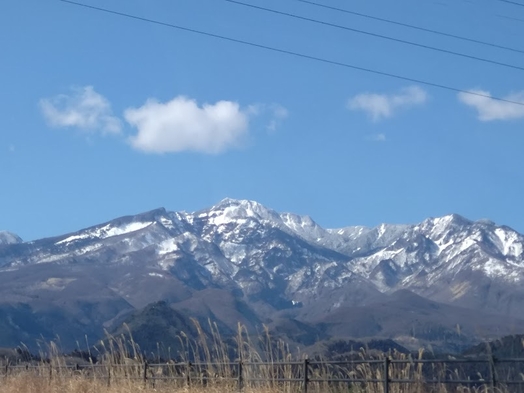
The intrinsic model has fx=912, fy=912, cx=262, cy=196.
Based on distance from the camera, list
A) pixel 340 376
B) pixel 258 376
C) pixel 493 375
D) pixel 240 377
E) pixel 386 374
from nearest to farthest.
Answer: pixel 493 375
pixel 386 374
pixel 340 376
pixel 258 376
pixel 240 377

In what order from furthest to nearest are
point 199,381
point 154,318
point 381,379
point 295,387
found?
1. point 154,318
2. point 199,381
3. point 295,387
4. point 381,379

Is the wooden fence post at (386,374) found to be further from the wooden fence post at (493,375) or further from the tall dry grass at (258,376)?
the wooden fence post at (493,375)

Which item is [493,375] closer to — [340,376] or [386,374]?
[386,374]

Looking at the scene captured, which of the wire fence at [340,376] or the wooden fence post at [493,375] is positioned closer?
the wooden fence post at [493,375]

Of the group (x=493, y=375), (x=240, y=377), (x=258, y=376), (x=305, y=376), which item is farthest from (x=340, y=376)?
(x=493, y=375)

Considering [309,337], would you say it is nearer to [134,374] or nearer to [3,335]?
[3,335]

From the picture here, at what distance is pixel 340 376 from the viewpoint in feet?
48.2

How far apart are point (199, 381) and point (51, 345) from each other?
195 inches

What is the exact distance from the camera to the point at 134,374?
18.5 meters

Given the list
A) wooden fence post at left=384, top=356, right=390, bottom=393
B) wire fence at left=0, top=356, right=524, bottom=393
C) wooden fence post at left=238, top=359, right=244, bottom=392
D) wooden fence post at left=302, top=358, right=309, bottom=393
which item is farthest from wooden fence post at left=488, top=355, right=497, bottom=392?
wooden fence post at left=238, top=359, right=244, bottom=392

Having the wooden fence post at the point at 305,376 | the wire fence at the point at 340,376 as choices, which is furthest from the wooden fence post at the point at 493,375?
the wooden fence post at the point at 305,376

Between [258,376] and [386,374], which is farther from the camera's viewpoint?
[258,376]

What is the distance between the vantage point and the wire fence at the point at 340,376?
11688mm

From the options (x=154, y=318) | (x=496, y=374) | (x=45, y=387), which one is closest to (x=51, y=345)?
(x=45, y=387)
